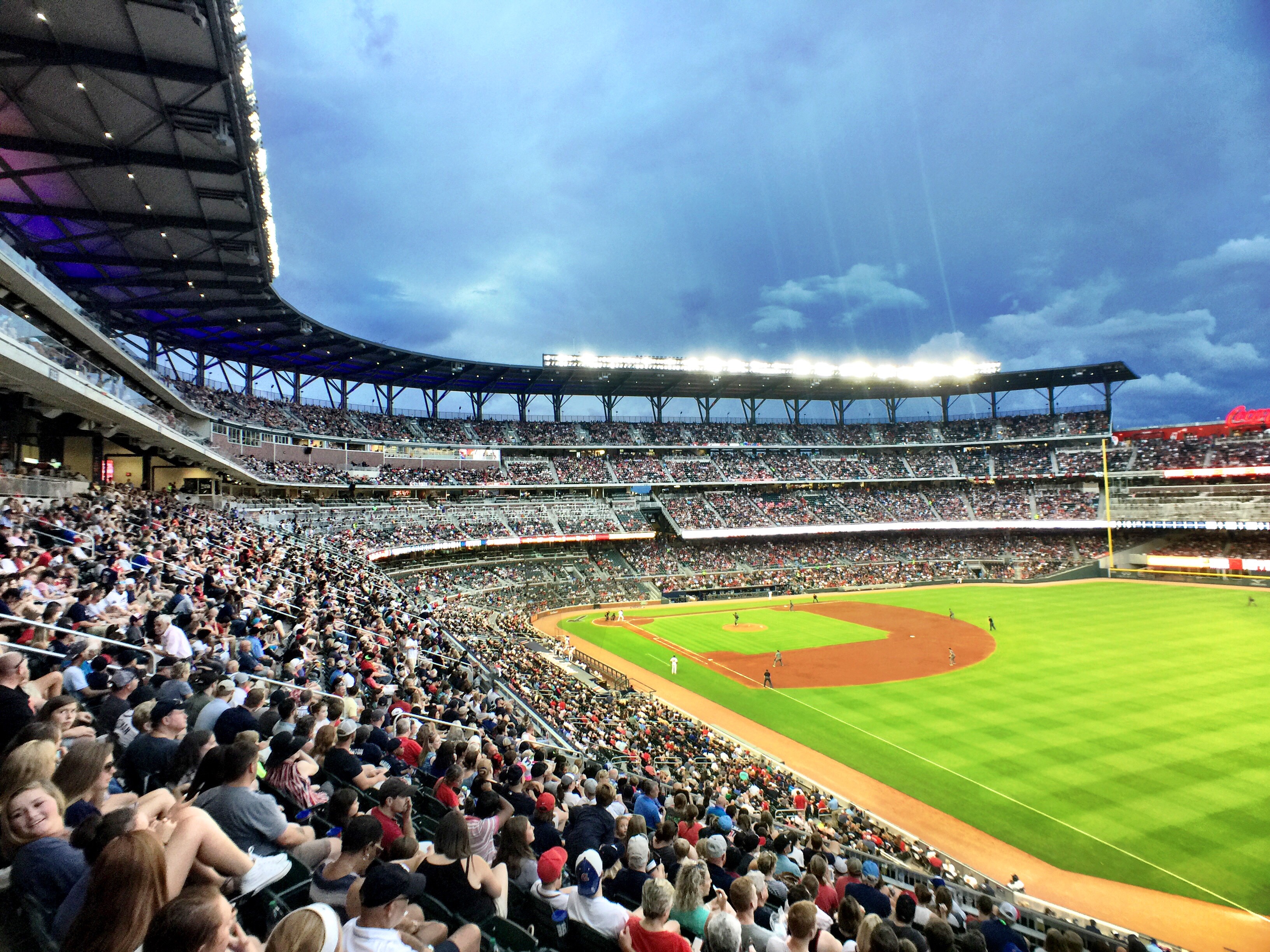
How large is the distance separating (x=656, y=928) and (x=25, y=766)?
4031 millimetres

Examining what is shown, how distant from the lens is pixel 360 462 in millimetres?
58938

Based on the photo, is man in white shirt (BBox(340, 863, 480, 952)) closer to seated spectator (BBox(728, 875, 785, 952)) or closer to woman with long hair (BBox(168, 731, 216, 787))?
woman with long hair (BBox(168, 731, 216, 787))

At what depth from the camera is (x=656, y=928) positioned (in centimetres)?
446

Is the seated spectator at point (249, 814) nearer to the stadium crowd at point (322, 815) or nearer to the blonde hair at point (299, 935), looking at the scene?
the stadium crowd at point (322, 815)

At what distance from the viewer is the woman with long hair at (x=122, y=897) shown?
8.02 ft

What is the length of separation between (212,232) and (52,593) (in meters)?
20.0

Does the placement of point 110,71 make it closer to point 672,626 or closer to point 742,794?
point 742,794

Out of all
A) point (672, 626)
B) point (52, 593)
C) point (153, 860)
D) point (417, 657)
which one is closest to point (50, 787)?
point (153, 860)

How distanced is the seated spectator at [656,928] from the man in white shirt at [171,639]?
8.02 metres

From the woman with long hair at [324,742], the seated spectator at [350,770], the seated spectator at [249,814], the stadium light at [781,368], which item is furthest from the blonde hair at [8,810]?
the stadium light at [781,368]

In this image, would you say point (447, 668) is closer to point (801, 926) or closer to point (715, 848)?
point (715, 848)

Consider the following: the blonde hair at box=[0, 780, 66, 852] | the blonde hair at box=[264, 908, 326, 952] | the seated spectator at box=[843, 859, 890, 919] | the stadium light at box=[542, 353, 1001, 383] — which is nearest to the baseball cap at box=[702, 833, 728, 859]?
the seated spectator at box=[843, 859, 890, 919]

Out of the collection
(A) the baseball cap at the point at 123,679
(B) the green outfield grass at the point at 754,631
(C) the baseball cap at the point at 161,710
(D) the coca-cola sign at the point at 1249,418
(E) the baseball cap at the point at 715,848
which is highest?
(D) the coca-cola sign at the point at 1249,418

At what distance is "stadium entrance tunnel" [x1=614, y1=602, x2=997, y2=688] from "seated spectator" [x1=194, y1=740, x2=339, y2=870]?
28.9 meters
